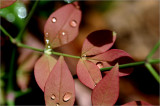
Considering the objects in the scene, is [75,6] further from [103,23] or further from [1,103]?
[103,23]

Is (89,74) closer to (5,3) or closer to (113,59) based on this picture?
A: (113,59)

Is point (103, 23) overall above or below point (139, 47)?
above

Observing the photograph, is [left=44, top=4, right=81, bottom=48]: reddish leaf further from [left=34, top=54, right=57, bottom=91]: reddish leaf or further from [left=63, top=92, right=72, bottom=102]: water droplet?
[left=63, top=92, right=72, bottom=102]: water droplet

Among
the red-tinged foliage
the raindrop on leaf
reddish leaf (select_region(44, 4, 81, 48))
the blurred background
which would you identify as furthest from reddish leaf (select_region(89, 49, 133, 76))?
the blurred background

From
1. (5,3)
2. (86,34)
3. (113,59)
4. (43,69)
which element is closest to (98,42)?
(113,59)

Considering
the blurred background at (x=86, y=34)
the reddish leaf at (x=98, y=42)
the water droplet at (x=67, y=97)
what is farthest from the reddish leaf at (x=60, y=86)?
the blurred background at (x=86, y=34)

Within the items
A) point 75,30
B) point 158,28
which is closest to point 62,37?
point 75,30
